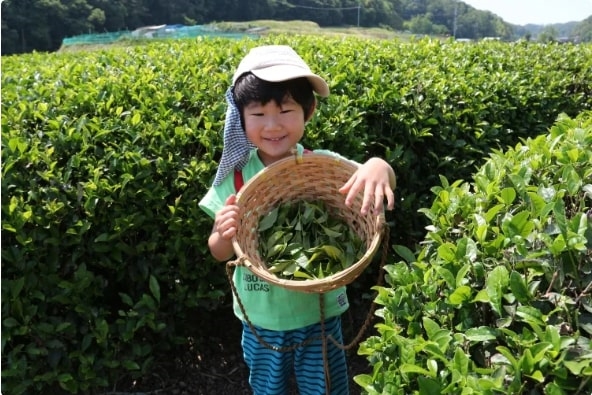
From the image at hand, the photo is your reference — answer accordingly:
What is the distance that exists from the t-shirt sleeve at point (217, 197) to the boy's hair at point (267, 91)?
0.94 ft

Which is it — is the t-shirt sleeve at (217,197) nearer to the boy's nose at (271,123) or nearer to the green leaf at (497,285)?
the boy's nose at (271,123)

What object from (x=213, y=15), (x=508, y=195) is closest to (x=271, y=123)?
(x=508, y=195)

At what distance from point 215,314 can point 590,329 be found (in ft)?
8.06

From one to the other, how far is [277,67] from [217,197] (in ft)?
1.78

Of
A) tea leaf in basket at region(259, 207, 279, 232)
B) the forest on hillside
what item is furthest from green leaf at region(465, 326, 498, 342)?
the forest on hillside

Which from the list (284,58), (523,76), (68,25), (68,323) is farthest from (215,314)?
(68,25)

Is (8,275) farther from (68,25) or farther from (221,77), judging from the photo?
(68,25)

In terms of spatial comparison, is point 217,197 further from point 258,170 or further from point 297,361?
point 297,361

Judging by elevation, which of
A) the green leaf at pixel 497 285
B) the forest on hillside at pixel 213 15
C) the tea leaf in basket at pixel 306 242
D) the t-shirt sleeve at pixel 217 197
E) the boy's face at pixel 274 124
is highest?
the boy's face at pixel 274 124

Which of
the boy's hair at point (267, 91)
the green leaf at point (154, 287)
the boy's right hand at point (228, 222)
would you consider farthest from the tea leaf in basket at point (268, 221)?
the green leaf at point (154, 287)

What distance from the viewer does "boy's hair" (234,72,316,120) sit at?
7.13ft

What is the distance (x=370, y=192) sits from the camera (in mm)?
2010

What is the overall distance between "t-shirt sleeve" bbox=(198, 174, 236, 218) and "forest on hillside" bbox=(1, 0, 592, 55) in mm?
21260

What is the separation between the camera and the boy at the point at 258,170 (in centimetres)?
211
